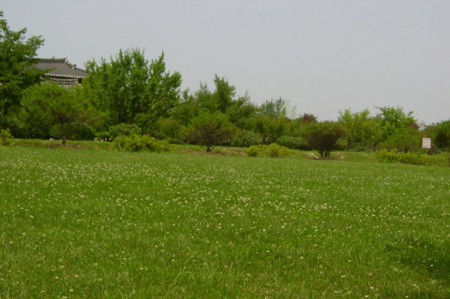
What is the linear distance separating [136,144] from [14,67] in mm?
15126

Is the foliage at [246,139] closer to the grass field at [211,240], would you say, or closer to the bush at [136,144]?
the bush at [136,144]

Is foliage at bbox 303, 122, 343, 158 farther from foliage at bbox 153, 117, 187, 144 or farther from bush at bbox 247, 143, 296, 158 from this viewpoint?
foliage at bbox 153, 117, 187, 144

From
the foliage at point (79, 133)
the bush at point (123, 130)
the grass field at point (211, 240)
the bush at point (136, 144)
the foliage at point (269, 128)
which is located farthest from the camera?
the foliage at point (269, 128)

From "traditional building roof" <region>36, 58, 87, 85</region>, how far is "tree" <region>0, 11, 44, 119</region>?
2074 cm

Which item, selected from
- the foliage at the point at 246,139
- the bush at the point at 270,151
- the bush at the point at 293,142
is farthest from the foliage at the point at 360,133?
the bush at the point at 270,151

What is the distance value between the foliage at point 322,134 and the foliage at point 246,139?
9.40 meters

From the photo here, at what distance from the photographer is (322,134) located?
33531mm

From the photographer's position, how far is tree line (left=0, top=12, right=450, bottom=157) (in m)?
26.6

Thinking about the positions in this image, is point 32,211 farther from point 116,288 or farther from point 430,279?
point 430,279

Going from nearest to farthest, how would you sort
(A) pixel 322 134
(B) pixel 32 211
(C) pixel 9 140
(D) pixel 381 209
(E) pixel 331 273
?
(E) pixel 331 273 → (B) pixel 32 211 → (D) pixel 381 209 → (C) pixel 9 140 → (A) pixel 322 134

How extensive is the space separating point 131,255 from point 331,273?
2676 mm

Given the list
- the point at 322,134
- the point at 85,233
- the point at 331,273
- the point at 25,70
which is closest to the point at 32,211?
the point at 85,233

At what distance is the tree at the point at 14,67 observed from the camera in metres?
32.6

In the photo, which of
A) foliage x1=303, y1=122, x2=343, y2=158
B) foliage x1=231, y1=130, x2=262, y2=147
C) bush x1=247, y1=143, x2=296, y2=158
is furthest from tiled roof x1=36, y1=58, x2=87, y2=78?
foliage x1=303, y1=122, x2=343, y2=158
